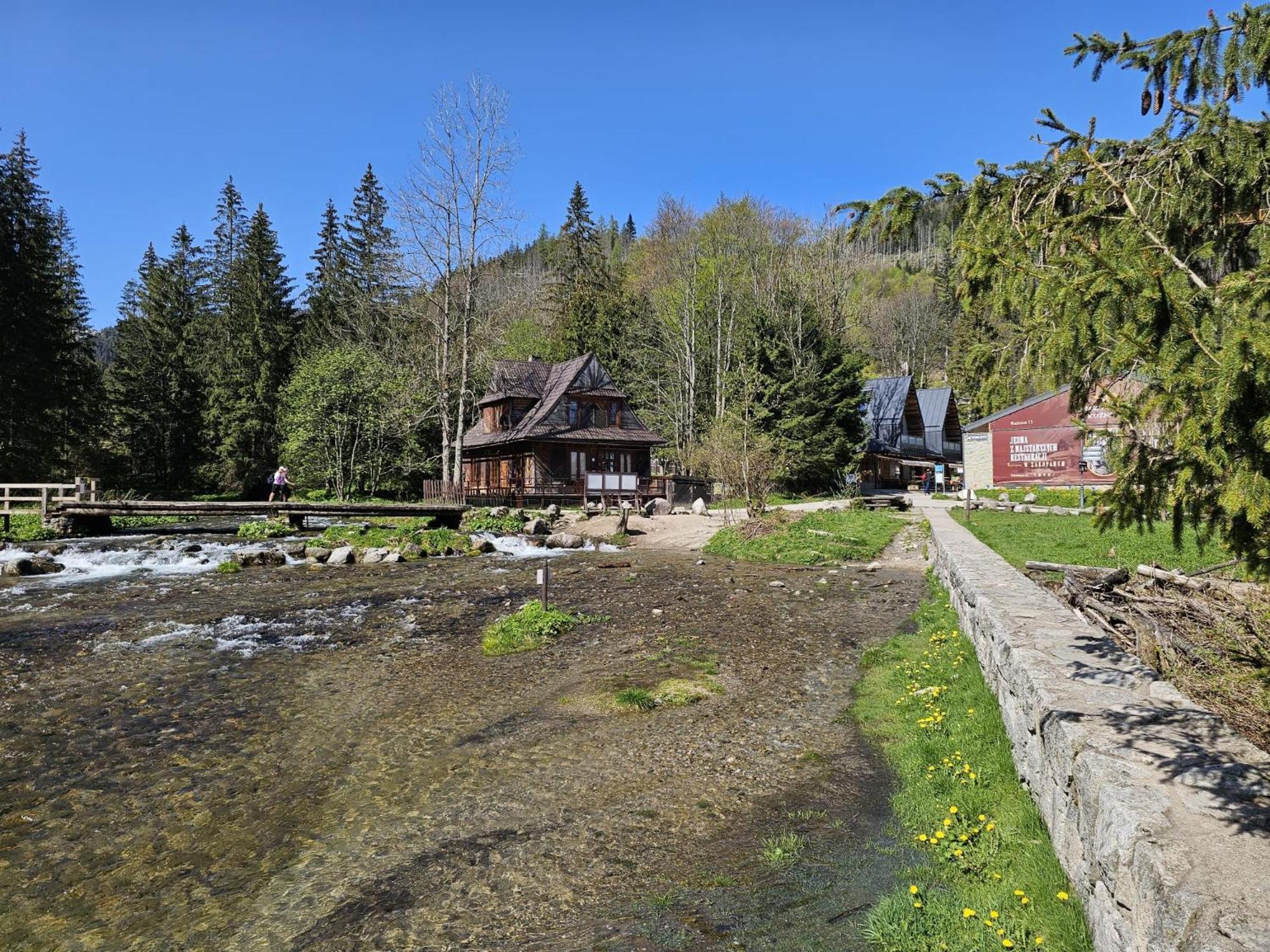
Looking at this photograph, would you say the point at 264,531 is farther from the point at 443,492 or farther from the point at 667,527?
the point at 667,527

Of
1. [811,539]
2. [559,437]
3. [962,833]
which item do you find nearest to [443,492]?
[559,437]

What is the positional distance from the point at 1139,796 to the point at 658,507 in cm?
3039

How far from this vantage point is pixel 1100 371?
3965 millimetres

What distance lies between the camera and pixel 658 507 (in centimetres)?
3344

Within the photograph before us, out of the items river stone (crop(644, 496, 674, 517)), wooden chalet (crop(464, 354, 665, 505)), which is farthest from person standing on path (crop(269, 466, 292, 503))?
river stone (crop(644, 496, 674, 517))

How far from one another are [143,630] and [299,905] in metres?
9.61

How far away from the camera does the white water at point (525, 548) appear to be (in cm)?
2271

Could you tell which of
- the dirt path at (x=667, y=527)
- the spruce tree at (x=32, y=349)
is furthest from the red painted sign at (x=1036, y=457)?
the spruce tree at (x=32, y=349)

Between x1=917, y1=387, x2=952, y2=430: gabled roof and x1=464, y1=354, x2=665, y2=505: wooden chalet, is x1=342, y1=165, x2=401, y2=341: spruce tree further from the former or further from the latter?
x1=917, y1=387, x2=952, y2=430: gabled roof

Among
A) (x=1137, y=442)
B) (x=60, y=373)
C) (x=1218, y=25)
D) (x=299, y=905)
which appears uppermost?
(x=60, y=373)

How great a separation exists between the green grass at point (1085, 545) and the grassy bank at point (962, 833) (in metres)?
4.78

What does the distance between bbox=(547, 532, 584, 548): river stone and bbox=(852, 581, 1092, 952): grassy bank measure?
17261mm

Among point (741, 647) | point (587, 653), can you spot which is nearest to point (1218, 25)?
point (741, 647)

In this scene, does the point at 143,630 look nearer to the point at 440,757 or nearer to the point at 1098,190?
the point at 440,757
